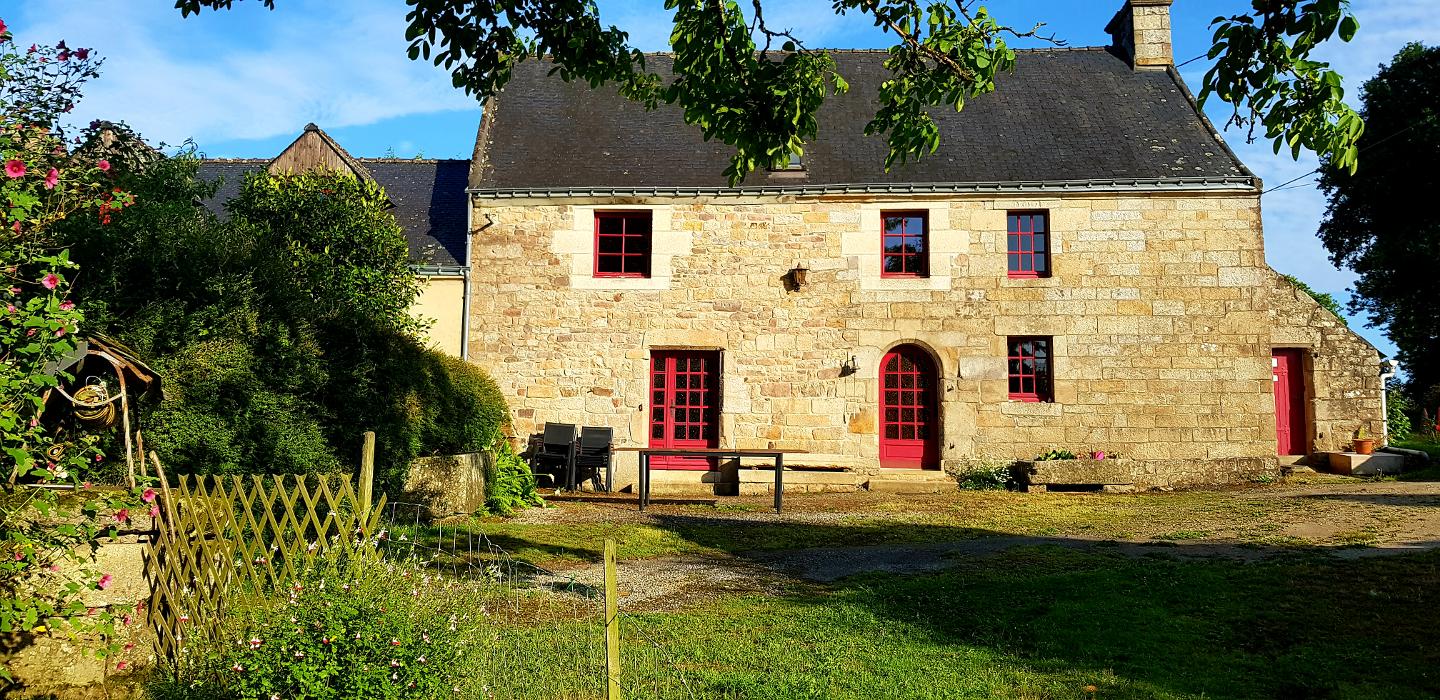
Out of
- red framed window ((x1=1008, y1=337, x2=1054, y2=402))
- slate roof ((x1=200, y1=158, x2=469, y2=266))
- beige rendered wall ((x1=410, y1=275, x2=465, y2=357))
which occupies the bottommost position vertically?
red framed window ((x1=1008, y1=337, x2=1054, y2=402))

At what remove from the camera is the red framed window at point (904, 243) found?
14581 mm

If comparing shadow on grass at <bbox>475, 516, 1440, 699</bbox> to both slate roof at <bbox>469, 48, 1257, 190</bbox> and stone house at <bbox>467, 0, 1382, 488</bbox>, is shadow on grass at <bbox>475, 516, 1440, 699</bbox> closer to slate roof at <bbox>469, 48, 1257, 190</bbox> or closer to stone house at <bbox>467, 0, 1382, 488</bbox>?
stone house at <bbox>467, 0, 1382, 488</bbox>

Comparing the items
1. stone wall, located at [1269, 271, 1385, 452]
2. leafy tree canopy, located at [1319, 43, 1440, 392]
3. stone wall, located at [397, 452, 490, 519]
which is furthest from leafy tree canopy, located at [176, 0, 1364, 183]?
leafy tree canopy, located at [1319, 43, 1440, 392]

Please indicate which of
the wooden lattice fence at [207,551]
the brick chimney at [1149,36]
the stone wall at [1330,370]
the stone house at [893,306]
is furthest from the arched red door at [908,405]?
the wooden lattice fence at [207,551]

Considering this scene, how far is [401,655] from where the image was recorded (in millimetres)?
3750

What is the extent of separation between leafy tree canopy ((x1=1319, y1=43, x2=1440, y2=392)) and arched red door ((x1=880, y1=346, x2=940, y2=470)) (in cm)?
1229

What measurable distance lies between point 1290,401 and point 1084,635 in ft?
42.6

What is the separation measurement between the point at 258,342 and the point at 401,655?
16.5 ft

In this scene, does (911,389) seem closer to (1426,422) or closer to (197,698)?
(197,698)

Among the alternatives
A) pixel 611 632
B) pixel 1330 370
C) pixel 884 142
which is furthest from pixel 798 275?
pixel 611 632

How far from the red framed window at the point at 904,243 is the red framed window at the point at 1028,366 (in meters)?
1.99

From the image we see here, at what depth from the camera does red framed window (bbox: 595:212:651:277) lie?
1479 cm

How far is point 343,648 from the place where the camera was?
372 cm

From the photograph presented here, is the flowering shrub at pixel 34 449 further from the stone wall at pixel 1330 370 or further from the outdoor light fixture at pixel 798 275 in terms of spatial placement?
the stone wall at pixel 1330 370
